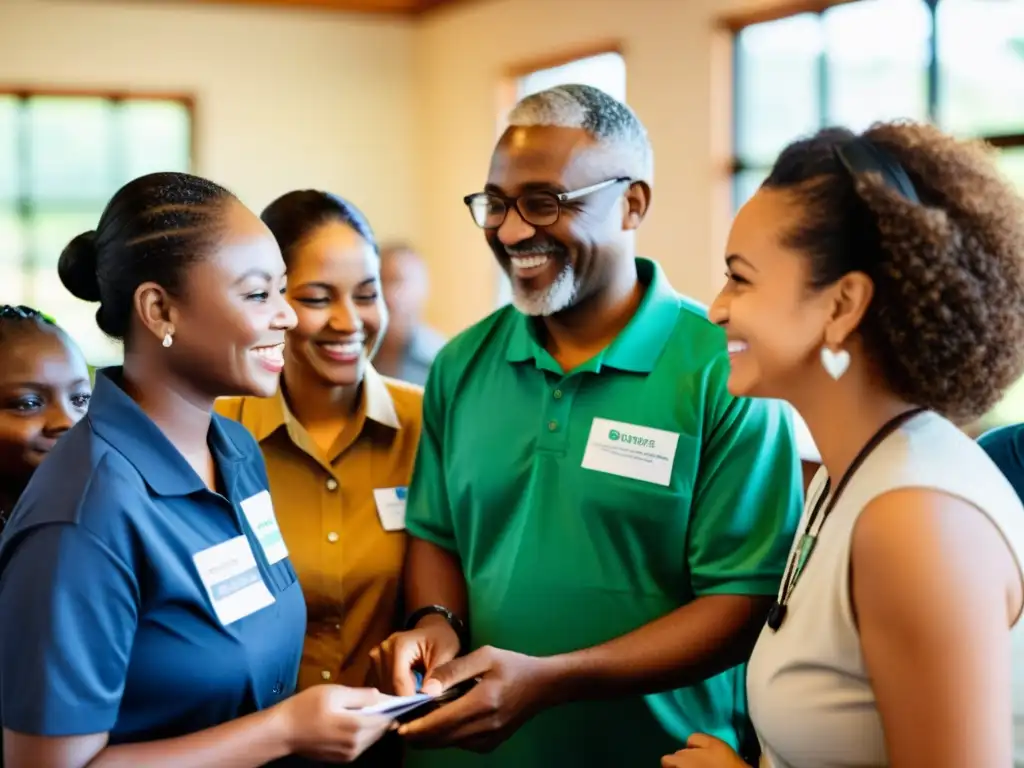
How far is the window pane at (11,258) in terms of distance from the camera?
8.20m

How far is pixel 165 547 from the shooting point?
4.82ft

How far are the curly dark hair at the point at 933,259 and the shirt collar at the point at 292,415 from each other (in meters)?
1.07

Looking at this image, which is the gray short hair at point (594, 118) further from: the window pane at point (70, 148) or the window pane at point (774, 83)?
the window pane at point (70, 148)

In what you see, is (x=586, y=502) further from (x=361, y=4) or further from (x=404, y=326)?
(x=361, y=4)

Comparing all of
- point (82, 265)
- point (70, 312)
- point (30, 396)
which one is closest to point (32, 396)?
point (30, 396)

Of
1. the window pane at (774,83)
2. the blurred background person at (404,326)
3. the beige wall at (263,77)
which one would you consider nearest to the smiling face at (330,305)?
the blurred background person at (404,326)

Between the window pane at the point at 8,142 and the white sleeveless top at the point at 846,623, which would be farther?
the window pane at the point at 8,142

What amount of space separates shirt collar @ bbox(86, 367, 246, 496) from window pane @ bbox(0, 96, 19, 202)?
7462mm

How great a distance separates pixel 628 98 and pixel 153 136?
3.83 m

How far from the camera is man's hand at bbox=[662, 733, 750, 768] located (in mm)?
1522

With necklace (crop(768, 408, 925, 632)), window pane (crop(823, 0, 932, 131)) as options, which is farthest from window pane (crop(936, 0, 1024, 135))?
necklace (crop(768, 408, 925, 632))

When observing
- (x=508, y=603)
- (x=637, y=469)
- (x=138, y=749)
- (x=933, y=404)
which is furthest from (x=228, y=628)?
(x=933, y=404)

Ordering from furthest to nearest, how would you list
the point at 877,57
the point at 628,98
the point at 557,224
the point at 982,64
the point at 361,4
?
1. the point at 361,4
2. the point at 628,98
3. the point at 877,57
4. the point at 982,64
5. the point at 557,224

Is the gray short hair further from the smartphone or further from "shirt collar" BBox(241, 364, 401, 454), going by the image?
the smartphone
